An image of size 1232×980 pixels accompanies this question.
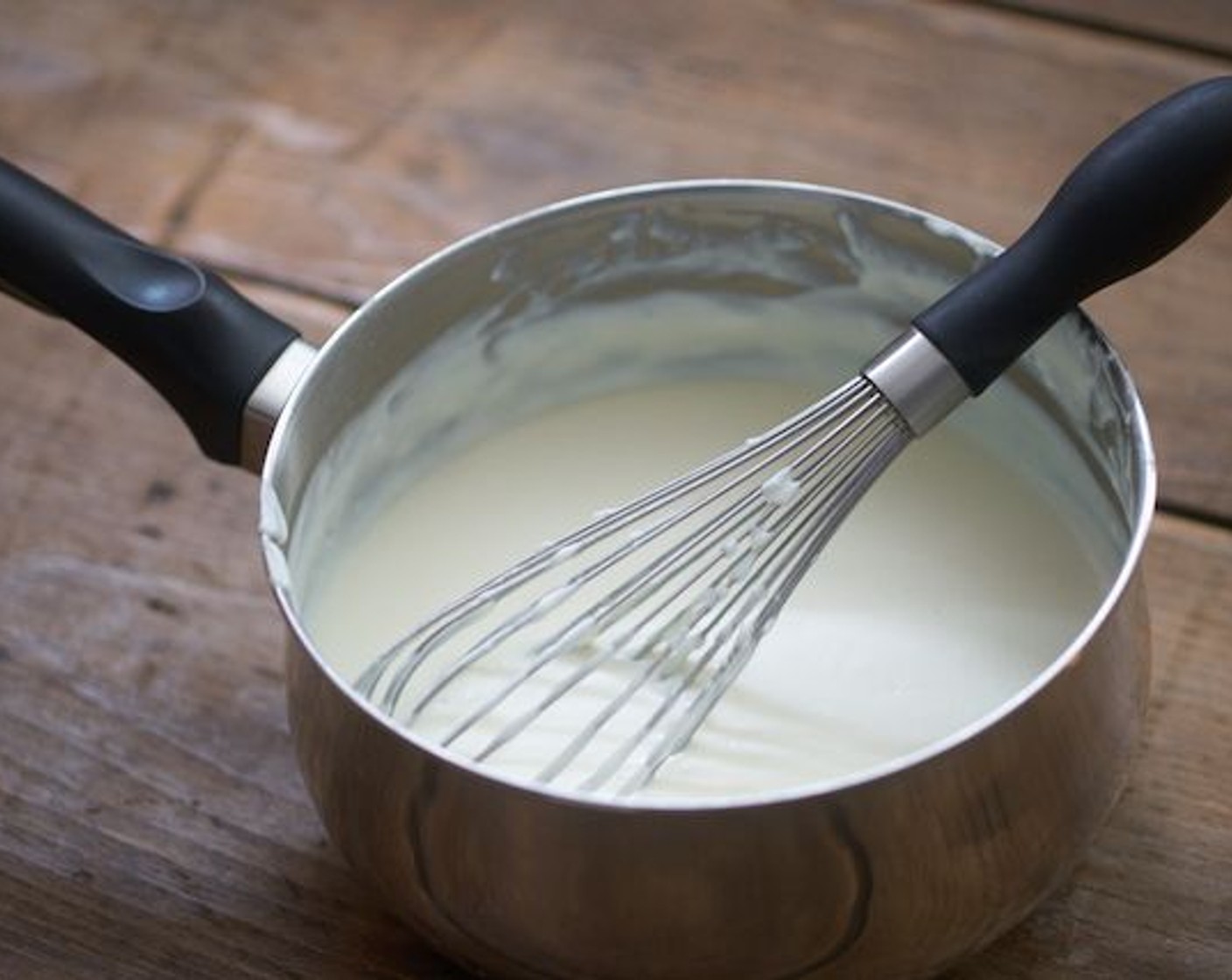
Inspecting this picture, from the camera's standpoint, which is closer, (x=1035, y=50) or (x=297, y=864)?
(x=297, y=864)

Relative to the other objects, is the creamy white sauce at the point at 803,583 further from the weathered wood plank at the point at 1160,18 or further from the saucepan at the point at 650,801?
the weathered wood plank at the point at 1160,18

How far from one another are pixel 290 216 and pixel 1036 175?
0.77 feet

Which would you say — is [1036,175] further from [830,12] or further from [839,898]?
[839,898]

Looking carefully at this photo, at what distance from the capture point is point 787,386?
0.61 m

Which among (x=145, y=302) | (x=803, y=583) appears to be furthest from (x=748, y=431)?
(x=145, y=302)

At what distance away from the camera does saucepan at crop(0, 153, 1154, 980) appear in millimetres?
425

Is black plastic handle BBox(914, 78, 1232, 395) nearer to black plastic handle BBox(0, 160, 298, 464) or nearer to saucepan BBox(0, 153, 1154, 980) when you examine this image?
saucepan BBox(0, 153, 1154, 980)

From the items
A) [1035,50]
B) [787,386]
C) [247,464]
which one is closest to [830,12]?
[1035,50]

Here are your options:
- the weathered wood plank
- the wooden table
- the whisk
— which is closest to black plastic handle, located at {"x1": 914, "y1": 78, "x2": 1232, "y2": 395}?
the whisk

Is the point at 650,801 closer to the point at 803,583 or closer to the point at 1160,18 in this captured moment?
the point at 803,583

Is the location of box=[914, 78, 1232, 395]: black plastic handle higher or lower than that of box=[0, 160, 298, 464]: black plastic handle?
higher

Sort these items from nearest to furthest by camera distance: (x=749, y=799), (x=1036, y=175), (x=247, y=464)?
1. (x=749, y=799)
2. (x=247, y=464)
3. (x=1036, y=175)

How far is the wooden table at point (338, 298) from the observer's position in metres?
0.53

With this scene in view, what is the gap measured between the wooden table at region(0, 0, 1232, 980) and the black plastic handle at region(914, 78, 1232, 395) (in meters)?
0.14
